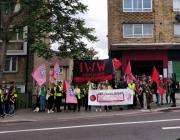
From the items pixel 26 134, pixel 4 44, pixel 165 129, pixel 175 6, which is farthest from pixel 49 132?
pixel 175 6

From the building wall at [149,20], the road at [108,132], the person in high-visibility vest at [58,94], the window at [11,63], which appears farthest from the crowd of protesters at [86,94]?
the building wall at [149,20]

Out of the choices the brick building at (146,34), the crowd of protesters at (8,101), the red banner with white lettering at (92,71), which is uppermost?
the brick building at (146,34)

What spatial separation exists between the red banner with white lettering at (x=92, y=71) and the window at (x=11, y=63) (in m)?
9.45

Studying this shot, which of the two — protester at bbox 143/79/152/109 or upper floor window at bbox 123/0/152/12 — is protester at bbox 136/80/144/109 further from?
upper floor window at bbox 123/0/152/12

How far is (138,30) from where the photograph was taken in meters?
41.5

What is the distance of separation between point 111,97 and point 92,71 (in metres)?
2.18

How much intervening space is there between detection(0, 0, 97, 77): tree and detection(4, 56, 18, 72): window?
20.9ft

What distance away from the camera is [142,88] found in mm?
23797

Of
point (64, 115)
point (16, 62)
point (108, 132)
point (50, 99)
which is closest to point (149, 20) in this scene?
point (16, 62)

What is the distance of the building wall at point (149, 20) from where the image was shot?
41.2 metres

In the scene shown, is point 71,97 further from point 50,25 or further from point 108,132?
point 108,132

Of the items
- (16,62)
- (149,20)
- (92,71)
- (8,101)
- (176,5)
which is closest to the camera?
(8,101)

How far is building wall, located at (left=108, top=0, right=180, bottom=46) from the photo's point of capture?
41.2 meters

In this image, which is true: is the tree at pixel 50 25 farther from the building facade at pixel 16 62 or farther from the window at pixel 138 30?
the window at pixel 138 30
